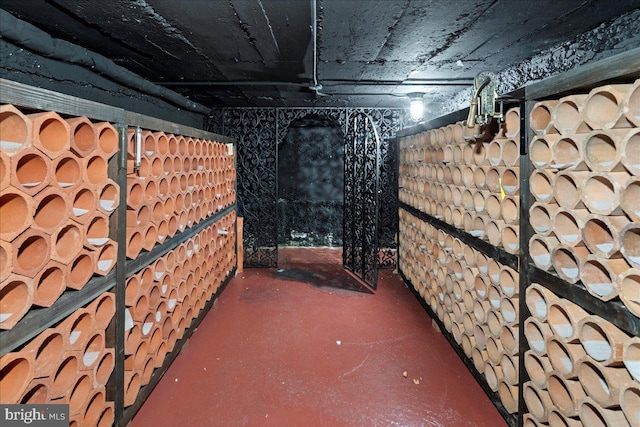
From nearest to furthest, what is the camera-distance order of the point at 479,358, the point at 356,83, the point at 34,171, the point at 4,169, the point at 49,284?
1. the point at 4,169
2. the point at 34,171
3. the point at 49,284
4. the point at 479,358
5. the point at 356,83

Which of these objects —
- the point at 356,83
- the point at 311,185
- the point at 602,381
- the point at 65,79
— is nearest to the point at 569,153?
the point at 602,381

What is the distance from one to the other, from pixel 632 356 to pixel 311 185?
653 cm

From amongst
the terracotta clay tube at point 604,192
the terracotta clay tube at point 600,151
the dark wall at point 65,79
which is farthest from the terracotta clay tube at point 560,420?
the dark wall at point 65,79

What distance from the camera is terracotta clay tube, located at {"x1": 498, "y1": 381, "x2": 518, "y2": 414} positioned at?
7.72 ft

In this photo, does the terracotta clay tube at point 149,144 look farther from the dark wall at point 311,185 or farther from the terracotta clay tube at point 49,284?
the dark wall at point 311,185

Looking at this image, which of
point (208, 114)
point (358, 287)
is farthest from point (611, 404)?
point (208, 114)

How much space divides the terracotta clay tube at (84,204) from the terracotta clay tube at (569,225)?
2316 millimetres

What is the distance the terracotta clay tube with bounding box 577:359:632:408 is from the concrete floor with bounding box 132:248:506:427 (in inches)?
41.3

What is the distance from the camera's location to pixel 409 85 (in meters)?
4.66

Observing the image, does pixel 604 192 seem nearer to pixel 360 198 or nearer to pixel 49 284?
pixel 49 284

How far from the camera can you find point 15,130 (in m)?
1.40

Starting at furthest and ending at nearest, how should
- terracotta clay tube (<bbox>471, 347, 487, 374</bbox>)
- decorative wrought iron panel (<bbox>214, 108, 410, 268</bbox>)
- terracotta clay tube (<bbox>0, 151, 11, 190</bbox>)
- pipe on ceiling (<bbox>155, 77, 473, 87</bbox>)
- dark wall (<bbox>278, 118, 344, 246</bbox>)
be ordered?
dark wall (<bbox>278, 118, 344, 246</bbox>)
decorative wrought iron panel (<bbox>214, 108, 410, 268</bbox>)
pipe on ceiling (<bbox>155, 77, 473, 87</bbox>)
terracotta clay tube (<bbox>471, 347, 487, 374</bbox>)
terracotta clay tube (<bbox>0, 151, 11, 190</bbox>)

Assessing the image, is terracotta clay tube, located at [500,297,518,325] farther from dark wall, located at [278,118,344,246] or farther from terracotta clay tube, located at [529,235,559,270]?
dark wall, located at [278,118,344,246]

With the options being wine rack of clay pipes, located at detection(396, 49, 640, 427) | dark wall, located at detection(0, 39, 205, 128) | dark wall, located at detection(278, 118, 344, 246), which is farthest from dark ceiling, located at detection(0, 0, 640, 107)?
dark wall, located at detection(278, 118, 344, 246)
